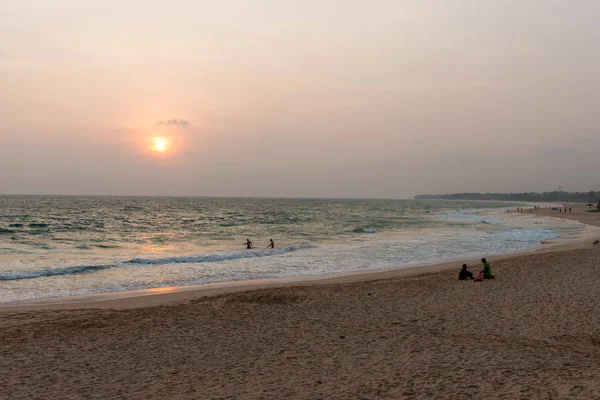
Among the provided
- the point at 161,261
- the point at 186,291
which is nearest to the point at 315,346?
the point at 186,291

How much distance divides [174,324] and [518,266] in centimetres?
1686

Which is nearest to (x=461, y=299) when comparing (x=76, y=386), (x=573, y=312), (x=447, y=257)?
(x=573, y=312)

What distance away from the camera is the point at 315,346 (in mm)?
9953

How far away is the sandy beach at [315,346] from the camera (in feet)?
24.9

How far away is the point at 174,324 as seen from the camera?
468 inches

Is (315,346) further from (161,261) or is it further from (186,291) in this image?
(161,261)

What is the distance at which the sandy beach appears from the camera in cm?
758

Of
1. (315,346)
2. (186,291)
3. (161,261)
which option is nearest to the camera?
(315,346)

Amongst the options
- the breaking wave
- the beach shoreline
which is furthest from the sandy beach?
the breaking wave

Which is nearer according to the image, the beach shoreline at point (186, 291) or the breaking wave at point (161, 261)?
the beach shoreline at point (186, 291)

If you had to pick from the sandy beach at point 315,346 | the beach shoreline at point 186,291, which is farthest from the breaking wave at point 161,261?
the sandy beach at point 315,346

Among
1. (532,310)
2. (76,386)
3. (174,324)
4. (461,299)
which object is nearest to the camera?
(76,386)

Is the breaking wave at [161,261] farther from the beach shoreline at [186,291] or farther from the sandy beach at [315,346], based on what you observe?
the sandy beach at [315,346]

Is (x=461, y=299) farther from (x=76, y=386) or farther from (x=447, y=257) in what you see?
(x=447, y=257)
